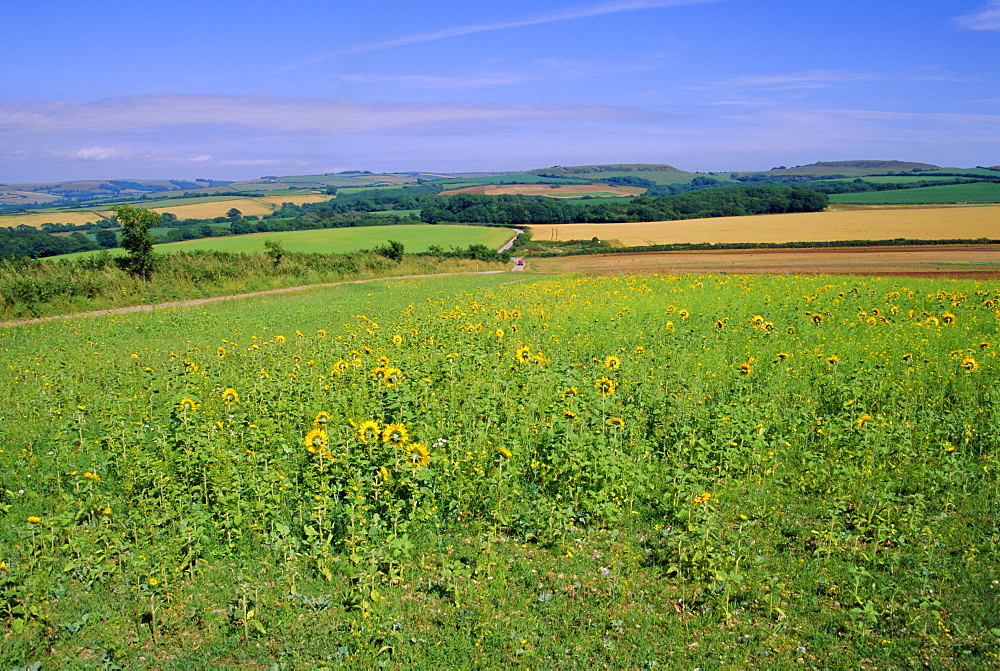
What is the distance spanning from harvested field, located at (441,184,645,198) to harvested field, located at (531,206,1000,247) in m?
71.7

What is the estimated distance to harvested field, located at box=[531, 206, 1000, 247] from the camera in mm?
54500

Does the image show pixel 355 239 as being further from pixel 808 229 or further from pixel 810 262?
Answer: pixel 808 229

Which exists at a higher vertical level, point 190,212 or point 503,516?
point 190,212

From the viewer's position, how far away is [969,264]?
3484 cm

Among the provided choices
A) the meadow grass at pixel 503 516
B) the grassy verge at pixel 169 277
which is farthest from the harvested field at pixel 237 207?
the meadow grass at pixel 503 516

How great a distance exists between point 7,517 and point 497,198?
349 ft

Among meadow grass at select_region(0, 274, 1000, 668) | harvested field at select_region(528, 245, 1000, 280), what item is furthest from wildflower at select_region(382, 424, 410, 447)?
harvested field at select_region(528, 245, 1000, 280)

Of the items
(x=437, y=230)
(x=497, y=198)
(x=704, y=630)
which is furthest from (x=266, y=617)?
(x=497, y=198)

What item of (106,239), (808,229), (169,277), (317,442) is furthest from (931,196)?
(317,442)

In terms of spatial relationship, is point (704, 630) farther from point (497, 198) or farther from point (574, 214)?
point (497, 198)

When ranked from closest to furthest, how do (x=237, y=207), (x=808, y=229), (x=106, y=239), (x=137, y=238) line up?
(x=137, y=238)
(x=106, y=239)
(x=808, y=229)
(x=237, y=207)

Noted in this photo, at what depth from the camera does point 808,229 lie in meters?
63.7

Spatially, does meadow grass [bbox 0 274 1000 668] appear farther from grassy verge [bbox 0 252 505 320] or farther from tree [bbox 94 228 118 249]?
tree [bbox 94 228 118 249]

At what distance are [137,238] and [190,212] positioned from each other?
250 feet
